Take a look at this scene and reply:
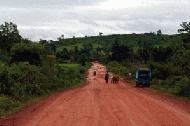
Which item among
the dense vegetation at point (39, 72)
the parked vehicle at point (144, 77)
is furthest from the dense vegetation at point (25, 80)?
the parked vehicle at point (144, 77)

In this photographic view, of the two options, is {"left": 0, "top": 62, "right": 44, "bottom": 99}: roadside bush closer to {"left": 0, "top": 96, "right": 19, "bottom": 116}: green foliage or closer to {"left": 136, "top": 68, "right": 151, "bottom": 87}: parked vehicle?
{"left": 0, "top": 96, "right": 19, "bottom": 116}: green foliage

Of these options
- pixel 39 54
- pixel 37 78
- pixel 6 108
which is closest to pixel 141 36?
pixel 39 54

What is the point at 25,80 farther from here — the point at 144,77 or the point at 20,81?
the point at 144,77

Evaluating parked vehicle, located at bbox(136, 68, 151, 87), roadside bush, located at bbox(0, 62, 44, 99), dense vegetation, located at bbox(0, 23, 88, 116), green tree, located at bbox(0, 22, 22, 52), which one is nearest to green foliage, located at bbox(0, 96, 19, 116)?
dense vegetation, located at bbox(0, 23, 88, 116)

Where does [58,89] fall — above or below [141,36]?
below

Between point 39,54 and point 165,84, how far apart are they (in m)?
15.2

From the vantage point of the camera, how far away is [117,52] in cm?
14450

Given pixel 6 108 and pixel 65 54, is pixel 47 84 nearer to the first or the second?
pixel 6 108

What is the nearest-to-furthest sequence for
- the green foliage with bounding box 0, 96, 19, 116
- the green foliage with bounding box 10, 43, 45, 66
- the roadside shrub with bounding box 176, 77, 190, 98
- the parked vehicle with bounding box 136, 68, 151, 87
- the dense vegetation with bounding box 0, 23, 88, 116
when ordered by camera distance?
the green foliage with bounding box 0, 96, 19, 116, the dense vegetation with bounding box 0, 23, 88, 116, the roadside shrub with bounding box 176, 77, 190, 98, the green foliage with bounding box 10, 43, 45, 66, the parked vehicle with bounding box 136, 68, 151, 87

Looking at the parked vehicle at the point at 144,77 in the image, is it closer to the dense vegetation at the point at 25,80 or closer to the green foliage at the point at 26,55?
the dense vegetation at the point at 25,80

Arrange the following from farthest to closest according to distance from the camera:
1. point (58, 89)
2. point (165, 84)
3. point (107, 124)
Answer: point (165, 84) < point (58, 89) < point (107, 124)

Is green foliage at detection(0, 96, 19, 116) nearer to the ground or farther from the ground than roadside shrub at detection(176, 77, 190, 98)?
nearer to the ground

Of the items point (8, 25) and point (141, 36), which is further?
point (141, 36)

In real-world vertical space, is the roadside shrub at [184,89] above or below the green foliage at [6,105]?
above
